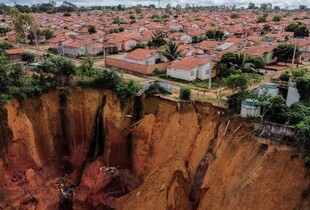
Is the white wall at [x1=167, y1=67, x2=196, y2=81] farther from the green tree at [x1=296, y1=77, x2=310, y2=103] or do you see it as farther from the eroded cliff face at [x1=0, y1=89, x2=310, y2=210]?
the green tree at [x1=296, y1=77, x2=310, y2=103]

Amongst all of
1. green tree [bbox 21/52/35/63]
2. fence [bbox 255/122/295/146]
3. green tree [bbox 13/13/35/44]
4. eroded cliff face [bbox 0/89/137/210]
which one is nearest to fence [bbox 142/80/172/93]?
eroded cliff face [bbox 0/89/137/210]

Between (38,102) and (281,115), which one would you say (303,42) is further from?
(38,102)

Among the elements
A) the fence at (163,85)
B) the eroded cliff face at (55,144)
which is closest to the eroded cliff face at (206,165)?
the fence at (163,85)

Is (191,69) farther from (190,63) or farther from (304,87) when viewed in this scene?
(304,87)

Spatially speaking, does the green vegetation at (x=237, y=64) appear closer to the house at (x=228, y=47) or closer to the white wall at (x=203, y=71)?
the white wall at (x=203, y=71)

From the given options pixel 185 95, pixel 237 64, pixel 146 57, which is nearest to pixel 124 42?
pixel 146 57
